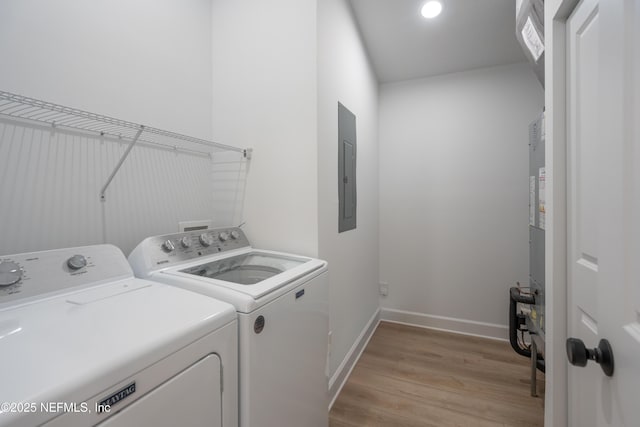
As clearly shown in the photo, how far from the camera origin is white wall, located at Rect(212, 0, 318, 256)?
155 cm

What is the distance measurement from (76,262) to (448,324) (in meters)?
3.08

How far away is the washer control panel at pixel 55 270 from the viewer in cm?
80

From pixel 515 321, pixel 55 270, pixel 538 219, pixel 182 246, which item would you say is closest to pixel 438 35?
pixel 538 219

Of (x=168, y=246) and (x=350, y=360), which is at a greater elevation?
(x=168, y=246)

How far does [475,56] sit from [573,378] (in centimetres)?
261

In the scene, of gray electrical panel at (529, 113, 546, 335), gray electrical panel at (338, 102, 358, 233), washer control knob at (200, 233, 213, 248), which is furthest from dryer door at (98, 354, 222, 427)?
gray electrical panel at (529, 113, 546, 335)

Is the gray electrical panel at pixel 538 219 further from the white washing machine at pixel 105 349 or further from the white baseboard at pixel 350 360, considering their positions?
the white washing machine at pixel 105 349

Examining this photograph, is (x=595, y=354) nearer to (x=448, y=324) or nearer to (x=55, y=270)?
(x=55, y=270)

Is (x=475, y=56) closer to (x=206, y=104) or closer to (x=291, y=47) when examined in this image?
(x=291, y=47)

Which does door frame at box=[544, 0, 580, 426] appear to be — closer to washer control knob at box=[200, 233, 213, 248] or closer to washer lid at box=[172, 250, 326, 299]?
washer lid at box=[172, 250, 326, 299]

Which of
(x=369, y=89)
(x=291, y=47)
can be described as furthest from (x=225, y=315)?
(x=369, y=89)

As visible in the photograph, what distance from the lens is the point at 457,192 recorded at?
2764 millimetres

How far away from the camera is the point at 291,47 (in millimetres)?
1589

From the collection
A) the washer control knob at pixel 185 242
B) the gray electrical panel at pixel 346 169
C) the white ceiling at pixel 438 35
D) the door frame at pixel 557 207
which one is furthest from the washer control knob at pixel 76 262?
the white ceiling at pixel 438 35
